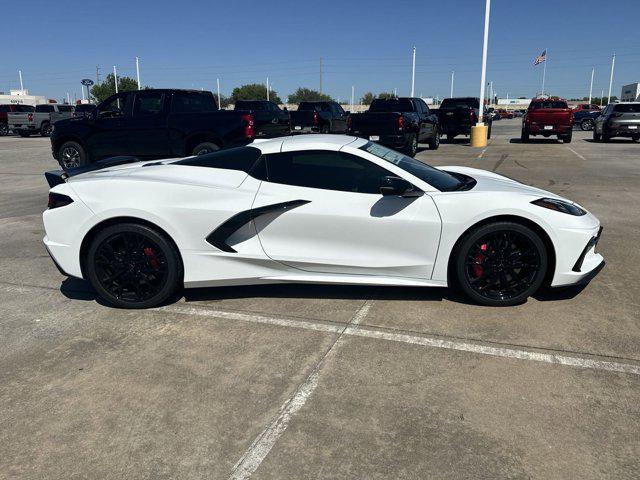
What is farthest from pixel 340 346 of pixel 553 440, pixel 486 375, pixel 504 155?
pixel 504 155

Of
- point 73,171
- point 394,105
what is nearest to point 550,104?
point 394,105

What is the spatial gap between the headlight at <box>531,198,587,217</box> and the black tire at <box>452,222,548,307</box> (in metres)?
0.25

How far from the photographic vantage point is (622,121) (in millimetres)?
22156

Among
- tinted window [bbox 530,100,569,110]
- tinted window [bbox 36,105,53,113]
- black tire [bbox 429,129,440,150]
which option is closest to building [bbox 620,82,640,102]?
tinted window [bbox 530,100,569,110]

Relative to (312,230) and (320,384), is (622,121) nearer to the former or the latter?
(312,230)

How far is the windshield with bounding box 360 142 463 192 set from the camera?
4367 mm

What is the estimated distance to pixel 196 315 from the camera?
4.20 meters

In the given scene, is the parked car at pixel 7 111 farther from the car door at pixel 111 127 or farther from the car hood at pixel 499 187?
the car hood at pixel 499 187

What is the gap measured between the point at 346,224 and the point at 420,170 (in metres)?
0.96

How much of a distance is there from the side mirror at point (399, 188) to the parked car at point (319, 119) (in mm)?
17494

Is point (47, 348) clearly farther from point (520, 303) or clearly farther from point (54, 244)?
point (520, 303)

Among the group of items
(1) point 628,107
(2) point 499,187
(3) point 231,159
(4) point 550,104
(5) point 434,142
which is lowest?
(5) point 434,142

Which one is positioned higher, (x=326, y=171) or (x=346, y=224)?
(x=326, y=171)

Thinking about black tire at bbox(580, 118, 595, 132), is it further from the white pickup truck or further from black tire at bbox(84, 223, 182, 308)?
black tire at bbox(84, 223, 182, 308)
